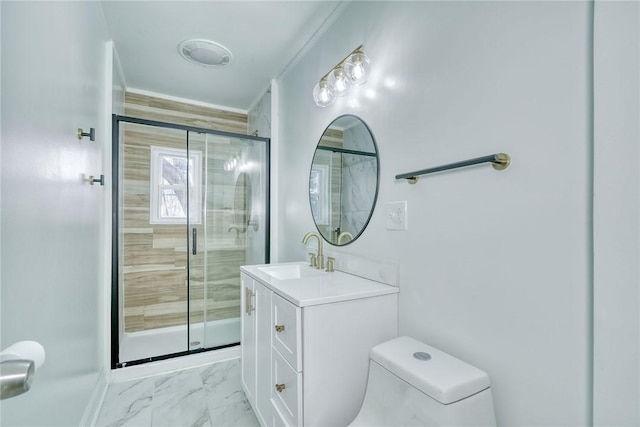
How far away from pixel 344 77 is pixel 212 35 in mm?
1150

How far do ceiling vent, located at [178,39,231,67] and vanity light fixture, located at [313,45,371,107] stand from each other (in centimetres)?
102

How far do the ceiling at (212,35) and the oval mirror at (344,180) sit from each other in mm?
774

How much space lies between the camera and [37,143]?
0.95m

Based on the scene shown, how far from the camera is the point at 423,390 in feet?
2.81

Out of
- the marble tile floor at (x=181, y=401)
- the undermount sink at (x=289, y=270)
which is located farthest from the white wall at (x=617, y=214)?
the marble tile floor at (x=181, y=401)

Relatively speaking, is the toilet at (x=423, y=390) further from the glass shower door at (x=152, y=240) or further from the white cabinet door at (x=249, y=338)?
the glass shower door at (x=152, y=240)

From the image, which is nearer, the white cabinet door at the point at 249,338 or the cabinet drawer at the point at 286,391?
the cabinet drawer at the point at 286,391

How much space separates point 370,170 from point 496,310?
2.72 ft

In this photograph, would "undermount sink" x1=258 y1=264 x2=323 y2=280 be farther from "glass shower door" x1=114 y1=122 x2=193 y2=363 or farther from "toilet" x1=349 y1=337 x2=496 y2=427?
"glass shower door" x1=114 y1=122 x2=193 y2=363

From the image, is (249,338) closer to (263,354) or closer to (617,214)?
(263,354)

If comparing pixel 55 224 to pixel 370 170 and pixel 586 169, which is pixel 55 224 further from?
pixel 586 169

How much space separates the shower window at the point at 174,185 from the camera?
255 centimetres

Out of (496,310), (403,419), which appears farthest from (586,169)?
(403,419)

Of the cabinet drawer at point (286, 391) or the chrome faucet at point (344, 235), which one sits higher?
the chrome faucet at point (344, 235)
